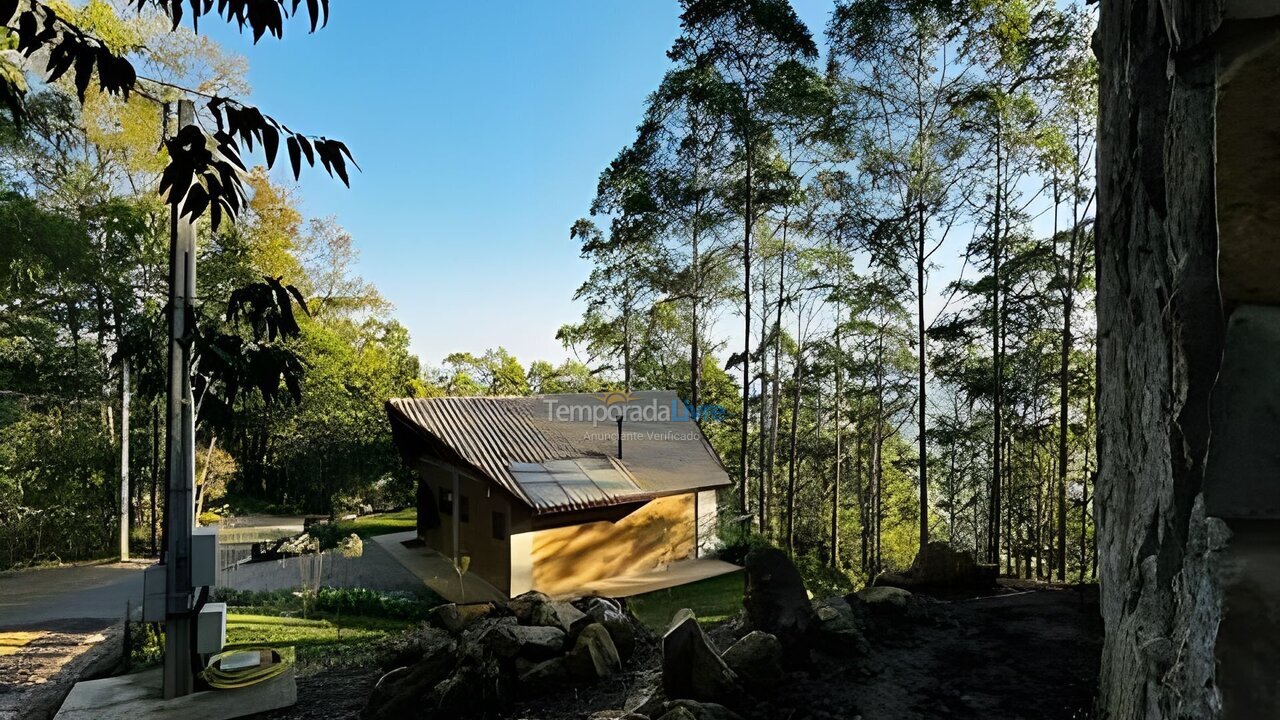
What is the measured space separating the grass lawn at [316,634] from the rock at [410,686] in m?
1.77

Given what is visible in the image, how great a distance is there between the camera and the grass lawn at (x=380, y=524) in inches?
546

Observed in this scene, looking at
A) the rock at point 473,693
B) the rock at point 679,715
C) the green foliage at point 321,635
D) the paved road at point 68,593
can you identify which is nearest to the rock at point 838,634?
the rock at point 679,715

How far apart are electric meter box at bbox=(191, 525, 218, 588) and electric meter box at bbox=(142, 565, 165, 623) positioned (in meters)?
0.19

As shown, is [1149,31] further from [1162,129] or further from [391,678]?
[391,678]

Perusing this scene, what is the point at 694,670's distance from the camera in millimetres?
3654

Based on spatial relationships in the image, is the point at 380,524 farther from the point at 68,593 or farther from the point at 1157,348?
the point at 1157,348

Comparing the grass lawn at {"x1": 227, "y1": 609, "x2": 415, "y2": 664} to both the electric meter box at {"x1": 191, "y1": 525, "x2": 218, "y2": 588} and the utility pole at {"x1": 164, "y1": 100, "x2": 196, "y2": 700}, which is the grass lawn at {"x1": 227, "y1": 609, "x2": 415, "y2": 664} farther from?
the electric meter box at {"x1": 191, "y1": 525, "x2": 218, "y2": 588}

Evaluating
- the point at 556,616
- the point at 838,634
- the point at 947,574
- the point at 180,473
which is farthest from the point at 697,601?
the point at 180,473

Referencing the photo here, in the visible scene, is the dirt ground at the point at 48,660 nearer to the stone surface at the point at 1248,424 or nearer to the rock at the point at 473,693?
the rock at the point at 473,693

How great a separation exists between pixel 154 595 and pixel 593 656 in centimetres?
293

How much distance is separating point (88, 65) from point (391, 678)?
4.12 m

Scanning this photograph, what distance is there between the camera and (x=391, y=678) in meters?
4.36

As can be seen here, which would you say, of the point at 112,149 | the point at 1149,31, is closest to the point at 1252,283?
the point at 1149,31

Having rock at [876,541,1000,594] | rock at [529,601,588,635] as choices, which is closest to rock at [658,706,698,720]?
rock at [529,601,588,635]
